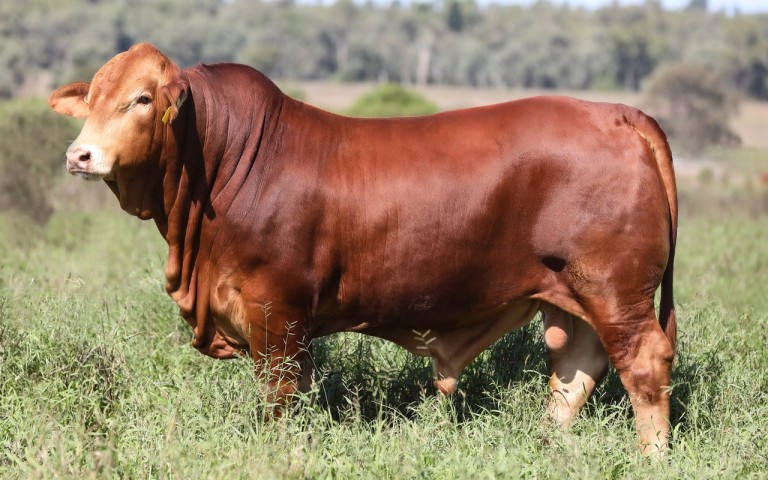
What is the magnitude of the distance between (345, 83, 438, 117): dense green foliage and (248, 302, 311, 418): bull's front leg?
34188mm

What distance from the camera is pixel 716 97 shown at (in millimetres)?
35906

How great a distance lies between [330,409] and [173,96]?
1.83 metres

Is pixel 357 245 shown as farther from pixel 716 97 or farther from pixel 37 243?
pixel 716 97

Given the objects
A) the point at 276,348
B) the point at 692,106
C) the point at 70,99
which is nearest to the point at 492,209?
the point at 276,348

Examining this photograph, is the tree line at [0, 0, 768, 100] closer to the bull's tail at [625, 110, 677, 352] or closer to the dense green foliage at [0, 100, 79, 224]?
the dense green foliage at [0, 100, 79, 224]

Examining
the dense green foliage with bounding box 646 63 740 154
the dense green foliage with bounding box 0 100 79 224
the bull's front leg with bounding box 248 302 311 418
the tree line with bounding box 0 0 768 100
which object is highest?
the bull's front leg with bounding box 248 302 311 418

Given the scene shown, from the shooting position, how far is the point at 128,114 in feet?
13.9

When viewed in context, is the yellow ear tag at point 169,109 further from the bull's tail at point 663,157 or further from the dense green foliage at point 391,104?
the dense green foliage at point 391,104

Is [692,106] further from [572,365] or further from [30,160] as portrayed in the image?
[572,365]

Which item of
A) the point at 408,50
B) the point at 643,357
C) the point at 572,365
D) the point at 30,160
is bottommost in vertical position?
the point at 408,50

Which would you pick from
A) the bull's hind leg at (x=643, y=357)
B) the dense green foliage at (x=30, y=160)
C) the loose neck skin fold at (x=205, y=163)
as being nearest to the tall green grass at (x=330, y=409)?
the bull's hind leg at (x=643, y=357)

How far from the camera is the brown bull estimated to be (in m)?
4.37

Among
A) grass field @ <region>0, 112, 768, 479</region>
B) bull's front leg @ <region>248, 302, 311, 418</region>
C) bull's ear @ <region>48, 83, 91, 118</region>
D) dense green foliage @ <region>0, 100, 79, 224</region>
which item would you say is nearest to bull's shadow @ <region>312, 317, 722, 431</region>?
grass field @ <region>0, 112, 768, 479</region>

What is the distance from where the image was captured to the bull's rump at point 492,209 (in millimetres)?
4387
